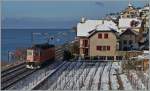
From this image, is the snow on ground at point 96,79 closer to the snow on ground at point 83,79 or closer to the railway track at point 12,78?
the snow on ground at point 83,79

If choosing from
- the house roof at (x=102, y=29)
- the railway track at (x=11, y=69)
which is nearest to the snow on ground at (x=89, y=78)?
the railway track at (x=11, y=69)

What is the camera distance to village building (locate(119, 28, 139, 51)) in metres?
23.4

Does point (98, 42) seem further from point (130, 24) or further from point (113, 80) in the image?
point (113, 80)

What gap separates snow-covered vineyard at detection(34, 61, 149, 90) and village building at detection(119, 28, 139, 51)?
4965mm

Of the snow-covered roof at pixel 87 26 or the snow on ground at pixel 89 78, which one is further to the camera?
the snow-covered roof at pixel 87 26

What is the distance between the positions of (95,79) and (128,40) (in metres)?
9.53

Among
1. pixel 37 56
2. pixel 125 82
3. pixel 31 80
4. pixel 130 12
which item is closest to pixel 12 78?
pixel 31 80

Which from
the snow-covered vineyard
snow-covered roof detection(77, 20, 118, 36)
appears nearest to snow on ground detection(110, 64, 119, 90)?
the snow-covered vineyard

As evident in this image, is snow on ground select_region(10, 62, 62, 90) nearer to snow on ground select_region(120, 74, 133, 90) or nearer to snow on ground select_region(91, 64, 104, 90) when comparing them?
snow on ground select_region(91, 64, 104, 90)

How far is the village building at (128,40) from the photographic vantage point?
23.4 m

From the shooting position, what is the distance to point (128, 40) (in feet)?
78.2

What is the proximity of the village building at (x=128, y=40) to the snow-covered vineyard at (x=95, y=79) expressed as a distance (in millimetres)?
4965

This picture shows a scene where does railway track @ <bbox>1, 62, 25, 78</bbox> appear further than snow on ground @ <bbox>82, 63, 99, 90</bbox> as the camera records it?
Yes

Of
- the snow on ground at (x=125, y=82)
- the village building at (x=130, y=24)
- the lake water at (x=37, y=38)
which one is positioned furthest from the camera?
the village building at (x=130, y=24)
